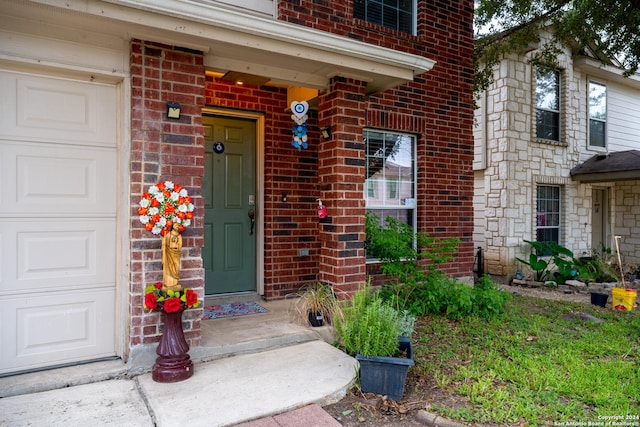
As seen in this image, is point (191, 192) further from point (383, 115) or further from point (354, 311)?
point (383, 115)

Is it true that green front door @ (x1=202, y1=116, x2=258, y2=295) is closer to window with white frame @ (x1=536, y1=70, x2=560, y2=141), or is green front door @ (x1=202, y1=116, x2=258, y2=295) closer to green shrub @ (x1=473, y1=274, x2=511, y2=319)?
green shrub @ (x1=473, y1=274, x2=511, y2=319)

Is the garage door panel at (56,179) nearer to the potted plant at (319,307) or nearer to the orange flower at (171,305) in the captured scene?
the orange flower at (171,305)

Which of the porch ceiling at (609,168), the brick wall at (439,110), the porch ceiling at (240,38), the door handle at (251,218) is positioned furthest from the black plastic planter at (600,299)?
the door handle at (251,218)

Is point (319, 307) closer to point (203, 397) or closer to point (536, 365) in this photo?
point (203, 397)

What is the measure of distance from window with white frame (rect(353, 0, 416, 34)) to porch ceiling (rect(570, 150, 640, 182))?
5737 millimetres

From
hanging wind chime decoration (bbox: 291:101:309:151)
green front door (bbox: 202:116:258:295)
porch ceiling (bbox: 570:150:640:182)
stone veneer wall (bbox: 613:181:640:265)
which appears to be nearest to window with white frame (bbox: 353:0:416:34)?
hanging wind chime decoration (bbox: 291:101:309:151)

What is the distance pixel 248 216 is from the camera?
507 cm

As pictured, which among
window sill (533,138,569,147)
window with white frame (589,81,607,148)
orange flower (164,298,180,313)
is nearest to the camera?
orange flower (164,298,180,313)

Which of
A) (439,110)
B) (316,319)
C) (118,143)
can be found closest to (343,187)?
(316,319)

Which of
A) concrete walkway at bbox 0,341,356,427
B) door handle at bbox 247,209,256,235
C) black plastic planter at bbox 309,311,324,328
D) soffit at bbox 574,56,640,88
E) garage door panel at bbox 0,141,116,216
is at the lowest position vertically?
concrete walkway at bbox 0,341,356,427

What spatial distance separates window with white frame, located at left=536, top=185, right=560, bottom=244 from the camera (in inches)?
352

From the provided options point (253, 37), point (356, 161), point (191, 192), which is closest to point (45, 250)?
point (191, 192)

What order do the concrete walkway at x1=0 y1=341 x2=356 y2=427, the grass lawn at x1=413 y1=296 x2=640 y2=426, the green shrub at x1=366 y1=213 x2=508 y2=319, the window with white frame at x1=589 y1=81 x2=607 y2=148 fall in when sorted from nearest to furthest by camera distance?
the concrete walkway at x1=0 y1=341 x2=356 y2=427, the grass lawn at x1=413 y1=296 x2=640 y2=426, the green shrub at x1=366 y1=213 x2=508 y2=319, the window with white frame at x1=589 y1=81 x2=607 y2=148

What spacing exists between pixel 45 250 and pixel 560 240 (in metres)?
9.60
